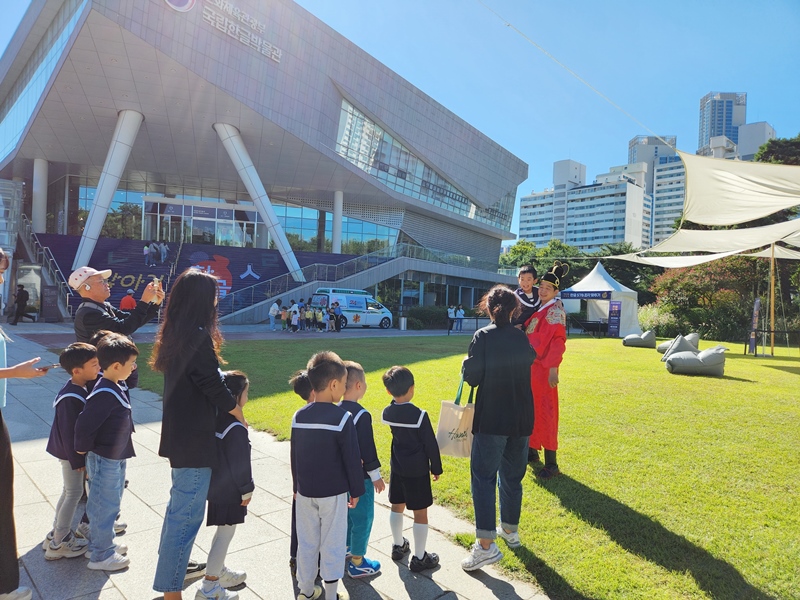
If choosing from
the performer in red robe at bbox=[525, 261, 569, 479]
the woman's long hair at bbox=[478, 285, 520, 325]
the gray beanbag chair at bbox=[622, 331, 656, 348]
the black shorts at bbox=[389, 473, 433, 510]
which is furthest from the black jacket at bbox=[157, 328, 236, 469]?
the gray beanbag chair at bbox=[622, 331, 656, 348]

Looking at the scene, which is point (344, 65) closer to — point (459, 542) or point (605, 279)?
point (605, 279)

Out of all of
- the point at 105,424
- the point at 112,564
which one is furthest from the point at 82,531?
the point at 105,424

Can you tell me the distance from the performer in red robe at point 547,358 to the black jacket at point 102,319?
135 inches

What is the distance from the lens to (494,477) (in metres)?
3.35

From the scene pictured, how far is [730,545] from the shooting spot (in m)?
3.41

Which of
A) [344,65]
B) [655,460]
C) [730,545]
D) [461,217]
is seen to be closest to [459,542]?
[730,545]

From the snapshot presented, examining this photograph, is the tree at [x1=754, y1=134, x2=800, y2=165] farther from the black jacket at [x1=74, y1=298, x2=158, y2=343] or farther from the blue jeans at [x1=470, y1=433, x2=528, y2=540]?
the black jacket at [x1=74, y1=298, x2=158, y2=343]

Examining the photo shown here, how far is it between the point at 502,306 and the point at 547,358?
1.59 m

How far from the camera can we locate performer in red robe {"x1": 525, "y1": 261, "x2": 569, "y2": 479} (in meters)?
4.71

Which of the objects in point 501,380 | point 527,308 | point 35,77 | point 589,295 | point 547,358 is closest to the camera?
point 501,380

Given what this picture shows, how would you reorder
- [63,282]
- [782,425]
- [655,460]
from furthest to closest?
[63,282]
[782,425]
[655,460]

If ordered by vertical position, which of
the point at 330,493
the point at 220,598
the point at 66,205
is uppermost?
the point at 66,205

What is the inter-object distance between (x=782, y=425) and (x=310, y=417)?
722 centimetres

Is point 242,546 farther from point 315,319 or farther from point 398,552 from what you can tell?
point 315,319
